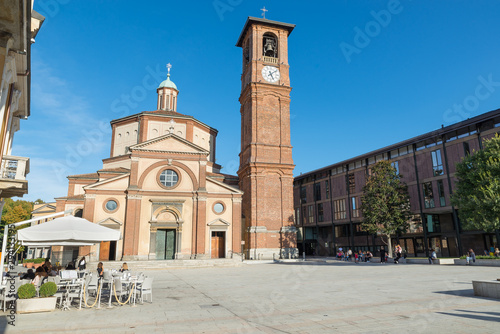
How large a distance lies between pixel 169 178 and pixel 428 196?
26.1 m

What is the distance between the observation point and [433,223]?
34.4 meters

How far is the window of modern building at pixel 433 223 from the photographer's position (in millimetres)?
34250

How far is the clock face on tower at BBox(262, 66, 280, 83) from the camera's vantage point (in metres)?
36.8

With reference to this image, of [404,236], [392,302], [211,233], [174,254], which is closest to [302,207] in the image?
Result: [404,236]

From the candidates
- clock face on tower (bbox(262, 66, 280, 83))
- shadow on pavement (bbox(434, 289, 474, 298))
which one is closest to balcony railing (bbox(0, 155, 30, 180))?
shadow on pavement (bbox(434, 289, 474, 298))

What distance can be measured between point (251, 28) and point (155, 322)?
36.4 m

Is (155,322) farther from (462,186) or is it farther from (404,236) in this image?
(404,236)

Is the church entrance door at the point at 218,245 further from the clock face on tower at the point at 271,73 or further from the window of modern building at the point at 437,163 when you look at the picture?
the window of modern building at the point at 437,163

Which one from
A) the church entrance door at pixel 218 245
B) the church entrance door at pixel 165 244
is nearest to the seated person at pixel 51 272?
the church entrance door at pixel 165 244

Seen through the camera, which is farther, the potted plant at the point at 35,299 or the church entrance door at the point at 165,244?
the church entrance door at the point at 165,244

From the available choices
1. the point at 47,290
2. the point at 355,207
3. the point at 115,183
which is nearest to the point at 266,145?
the point at 355,207

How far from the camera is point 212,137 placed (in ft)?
135

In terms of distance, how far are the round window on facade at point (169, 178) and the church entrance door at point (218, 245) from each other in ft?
20.9

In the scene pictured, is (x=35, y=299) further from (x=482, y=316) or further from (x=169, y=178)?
(x=169, y=178)
